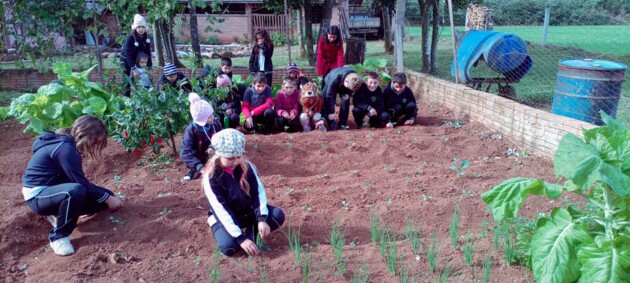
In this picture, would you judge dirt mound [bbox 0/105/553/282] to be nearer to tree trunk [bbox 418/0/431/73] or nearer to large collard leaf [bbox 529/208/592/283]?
large collard leaf [bbox 529/208/592/283]

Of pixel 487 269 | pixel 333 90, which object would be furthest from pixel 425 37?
pixel 487 269

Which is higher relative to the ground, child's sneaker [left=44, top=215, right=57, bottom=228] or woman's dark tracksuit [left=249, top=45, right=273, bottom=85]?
woman's dark tracksuit [left=249, top=45, right=273, bottom=85]

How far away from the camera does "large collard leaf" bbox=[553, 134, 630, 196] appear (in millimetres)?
2297

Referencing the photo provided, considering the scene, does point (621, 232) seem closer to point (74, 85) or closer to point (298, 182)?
point (298, 182)

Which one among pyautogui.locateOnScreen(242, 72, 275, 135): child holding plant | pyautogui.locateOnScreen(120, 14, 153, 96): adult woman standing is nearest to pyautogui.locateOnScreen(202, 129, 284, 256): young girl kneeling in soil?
pyautogui.locateOnScreen(242, 72, 275, 135): child holding plant

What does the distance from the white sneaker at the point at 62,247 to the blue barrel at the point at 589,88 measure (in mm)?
5408

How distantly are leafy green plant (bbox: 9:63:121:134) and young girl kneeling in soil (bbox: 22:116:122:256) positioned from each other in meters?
1.79

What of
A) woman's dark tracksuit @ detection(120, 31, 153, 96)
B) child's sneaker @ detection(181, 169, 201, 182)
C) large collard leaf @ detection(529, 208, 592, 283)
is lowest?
child's sneaker @ detection(181, 169, 201, 182)

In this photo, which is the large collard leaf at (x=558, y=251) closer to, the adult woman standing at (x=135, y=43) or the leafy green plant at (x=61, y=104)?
the leafy green plant at (x=61, y=104)

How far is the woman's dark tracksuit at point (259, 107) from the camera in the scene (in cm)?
607

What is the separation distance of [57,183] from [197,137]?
1.33 metres

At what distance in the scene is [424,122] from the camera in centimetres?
649

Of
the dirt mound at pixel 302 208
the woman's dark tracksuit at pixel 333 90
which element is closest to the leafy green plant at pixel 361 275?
the dirt mound at pixel 302 208

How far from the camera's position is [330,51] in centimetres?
758
